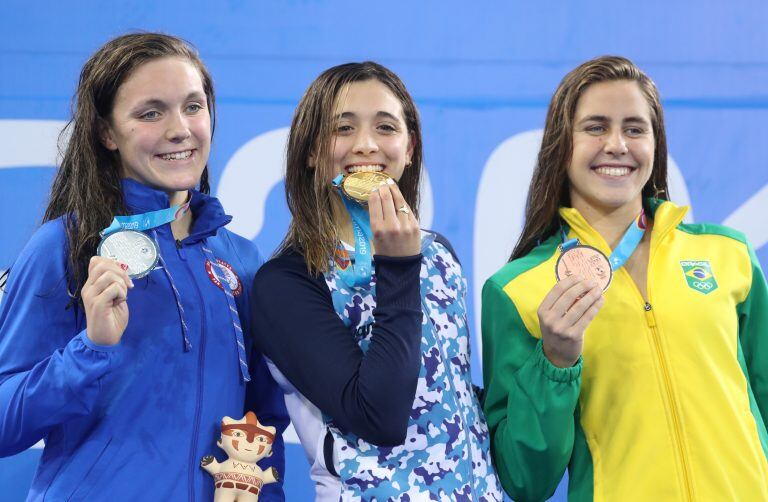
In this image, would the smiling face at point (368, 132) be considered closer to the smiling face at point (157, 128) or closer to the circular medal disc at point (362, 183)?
the circular medal disc at point (362, 183)

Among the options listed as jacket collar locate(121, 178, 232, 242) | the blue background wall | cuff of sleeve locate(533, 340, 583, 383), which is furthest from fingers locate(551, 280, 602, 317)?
the blue background wall

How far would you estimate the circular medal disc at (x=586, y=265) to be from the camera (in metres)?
2.17

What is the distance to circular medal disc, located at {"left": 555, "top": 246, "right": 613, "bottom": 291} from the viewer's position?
2172 millimetres

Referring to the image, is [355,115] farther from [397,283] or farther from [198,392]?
[198,392]

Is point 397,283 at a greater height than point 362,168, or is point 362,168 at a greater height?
point 362,168

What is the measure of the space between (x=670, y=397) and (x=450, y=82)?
1658 mm

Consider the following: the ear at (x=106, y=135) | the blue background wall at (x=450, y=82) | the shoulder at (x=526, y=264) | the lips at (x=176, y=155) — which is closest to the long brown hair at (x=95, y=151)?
the ear at (x=106, y=135)

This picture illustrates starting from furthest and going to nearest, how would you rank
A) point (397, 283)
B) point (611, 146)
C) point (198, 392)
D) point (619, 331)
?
point (611, 146), point (619, 331), point (198, 392), point (397, 283)

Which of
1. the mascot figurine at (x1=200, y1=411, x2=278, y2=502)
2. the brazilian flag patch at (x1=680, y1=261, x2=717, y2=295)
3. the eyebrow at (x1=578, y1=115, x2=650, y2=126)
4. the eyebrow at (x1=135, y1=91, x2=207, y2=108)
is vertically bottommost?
the mascot figurine at (x1=200, y1=411, x2=278, y2=502)

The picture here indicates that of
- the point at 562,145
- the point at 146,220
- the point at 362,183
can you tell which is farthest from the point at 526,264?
the point at 146,220

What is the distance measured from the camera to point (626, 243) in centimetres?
238

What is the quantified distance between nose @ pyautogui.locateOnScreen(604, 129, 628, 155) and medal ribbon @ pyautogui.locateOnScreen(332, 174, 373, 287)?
0.69 metres

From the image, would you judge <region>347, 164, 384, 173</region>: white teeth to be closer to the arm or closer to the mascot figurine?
the arm

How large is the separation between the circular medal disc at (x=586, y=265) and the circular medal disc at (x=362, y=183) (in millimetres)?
450
